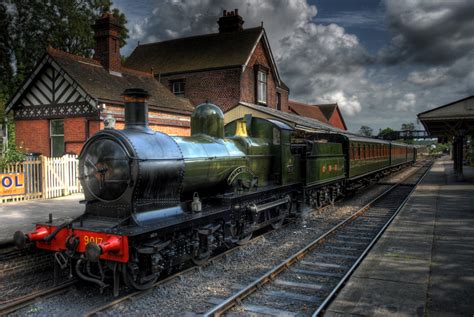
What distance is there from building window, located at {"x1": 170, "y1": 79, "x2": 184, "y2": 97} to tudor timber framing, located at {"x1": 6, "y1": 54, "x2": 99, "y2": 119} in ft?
30.4

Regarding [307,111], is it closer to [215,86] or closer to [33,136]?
[215,86]

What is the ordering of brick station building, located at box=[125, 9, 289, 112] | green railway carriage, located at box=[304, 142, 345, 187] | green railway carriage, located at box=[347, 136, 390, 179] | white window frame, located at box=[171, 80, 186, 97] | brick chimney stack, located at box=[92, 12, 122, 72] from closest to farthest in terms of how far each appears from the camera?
green railway carriage, located at box=[304, 142, 345, 187] → green railway carriage, located at box=[347, 136, 390, 179] → brick chimney stack, located at box=[92, 12, 122, 72] → brick station building, located at box=[125, 9, 289, 112] → white window frame, located at box=[171, 80, 186, 97]

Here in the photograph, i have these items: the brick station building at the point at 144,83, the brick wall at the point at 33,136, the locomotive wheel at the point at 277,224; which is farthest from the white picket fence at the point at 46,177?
the locomotive wheel at the point at 277,224

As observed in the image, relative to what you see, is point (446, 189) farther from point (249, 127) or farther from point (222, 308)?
point (222, 308)

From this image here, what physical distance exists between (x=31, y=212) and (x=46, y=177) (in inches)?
137

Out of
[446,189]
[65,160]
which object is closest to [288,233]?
[65,160]

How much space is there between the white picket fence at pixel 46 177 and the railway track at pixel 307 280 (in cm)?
840

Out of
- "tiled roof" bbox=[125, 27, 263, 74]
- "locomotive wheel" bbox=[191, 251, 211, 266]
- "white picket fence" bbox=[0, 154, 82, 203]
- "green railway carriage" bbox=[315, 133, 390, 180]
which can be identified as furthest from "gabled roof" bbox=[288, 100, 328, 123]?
"locomotive wheel" bbox=[191, 251, 211, 266]

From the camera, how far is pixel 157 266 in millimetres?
5902

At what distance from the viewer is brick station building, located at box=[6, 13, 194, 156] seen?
16688 mm

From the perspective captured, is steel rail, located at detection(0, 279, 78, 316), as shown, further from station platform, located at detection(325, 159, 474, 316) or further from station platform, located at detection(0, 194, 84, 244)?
station platform, located at detection(325, 159, 474, 316)

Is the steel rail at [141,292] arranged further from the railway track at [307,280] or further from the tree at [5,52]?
the tree at [5,52]

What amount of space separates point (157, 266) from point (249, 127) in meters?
5.41

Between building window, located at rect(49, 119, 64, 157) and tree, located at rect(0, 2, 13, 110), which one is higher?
tree, located at rect(0, 2, 13, 110)
